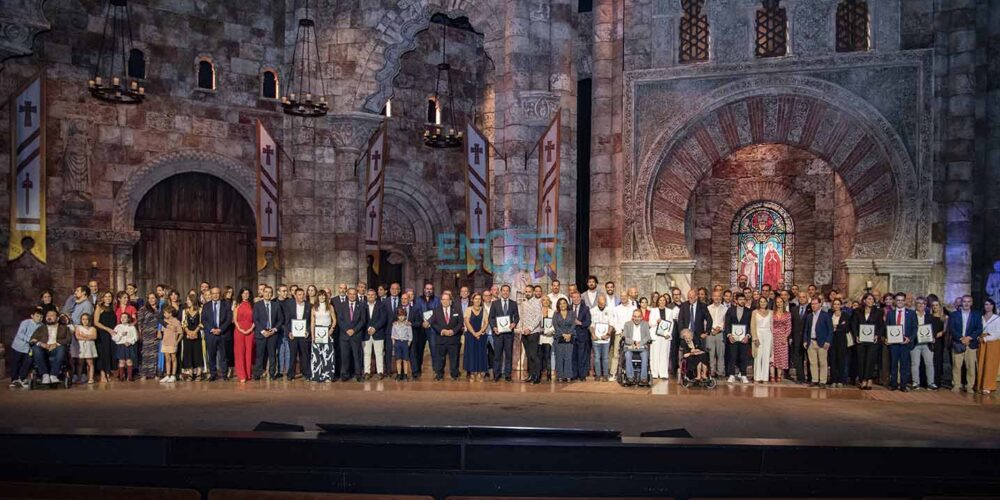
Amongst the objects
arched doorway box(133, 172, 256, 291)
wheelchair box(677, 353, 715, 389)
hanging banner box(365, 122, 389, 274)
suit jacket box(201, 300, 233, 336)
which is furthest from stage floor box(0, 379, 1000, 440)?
arched doorway box(133, 172, 256, 291)

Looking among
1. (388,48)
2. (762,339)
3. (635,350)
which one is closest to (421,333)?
(635,350)

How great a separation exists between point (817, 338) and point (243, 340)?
8.37m

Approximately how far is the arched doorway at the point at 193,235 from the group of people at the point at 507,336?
3518 mm

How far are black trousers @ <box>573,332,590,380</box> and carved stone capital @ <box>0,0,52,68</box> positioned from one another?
9.02 m

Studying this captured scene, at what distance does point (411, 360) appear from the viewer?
1384 cm

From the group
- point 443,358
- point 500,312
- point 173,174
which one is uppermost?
point 173,174

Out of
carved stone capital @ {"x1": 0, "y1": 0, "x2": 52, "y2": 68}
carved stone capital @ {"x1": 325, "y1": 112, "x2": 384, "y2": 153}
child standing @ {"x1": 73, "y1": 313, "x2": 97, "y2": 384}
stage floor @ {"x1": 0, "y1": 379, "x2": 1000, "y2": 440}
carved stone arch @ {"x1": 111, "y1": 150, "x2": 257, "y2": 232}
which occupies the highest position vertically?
carved stone capital @ {"x1": 0, "y1": 0, "x2": 52, "y2": 68}

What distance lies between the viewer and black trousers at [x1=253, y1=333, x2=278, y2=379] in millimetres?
13539

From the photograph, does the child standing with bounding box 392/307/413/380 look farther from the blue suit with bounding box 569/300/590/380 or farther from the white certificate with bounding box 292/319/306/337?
the blue suit with bounding box 569/300/590/380

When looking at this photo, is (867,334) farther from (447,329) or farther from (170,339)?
(170,339)

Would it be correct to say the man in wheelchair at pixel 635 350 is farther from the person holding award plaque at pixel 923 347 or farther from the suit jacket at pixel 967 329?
the suit jacket at pixel 967 329

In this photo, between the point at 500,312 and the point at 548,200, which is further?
the point at 548,200

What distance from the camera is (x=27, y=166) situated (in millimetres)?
14102

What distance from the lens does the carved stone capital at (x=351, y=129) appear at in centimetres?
1731
